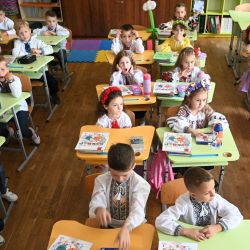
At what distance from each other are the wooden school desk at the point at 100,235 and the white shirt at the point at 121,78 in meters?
2.00

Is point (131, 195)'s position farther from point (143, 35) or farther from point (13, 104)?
point (143, 35)

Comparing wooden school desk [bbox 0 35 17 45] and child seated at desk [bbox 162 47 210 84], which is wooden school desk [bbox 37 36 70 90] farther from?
child seated at desk [bbox 162 47 210 84]

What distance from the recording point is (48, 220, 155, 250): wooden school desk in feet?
5.91

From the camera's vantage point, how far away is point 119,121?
295 cm

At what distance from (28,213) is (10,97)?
1.17 meters

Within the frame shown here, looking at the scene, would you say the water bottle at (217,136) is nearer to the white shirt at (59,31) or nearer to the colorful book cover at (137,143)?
the colorful book cover at (137,143)

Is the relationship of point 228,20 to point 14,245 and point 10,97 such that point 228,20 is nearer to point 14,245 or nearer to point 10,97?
point 10,97

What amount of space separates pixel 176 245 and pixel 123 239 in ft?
0.92

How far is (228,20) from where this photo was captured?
22.0ft

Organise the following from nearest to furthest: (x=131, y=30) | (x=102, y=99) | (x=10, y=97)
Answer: (x=102, y=99) < (x=10, y=97) < (x=131, y=30)

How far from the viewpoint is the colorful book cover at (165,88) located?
131 inches

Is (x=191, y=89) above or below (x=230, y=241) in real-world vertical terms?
above

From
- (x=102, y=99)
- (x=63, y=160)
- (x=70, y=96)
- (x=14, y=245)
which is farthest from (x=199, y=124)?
(x=70, y=96)

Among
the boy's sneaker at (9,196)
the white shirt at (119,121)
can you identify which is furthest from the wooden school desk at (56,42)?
the boy's sneaker at (9,196)
